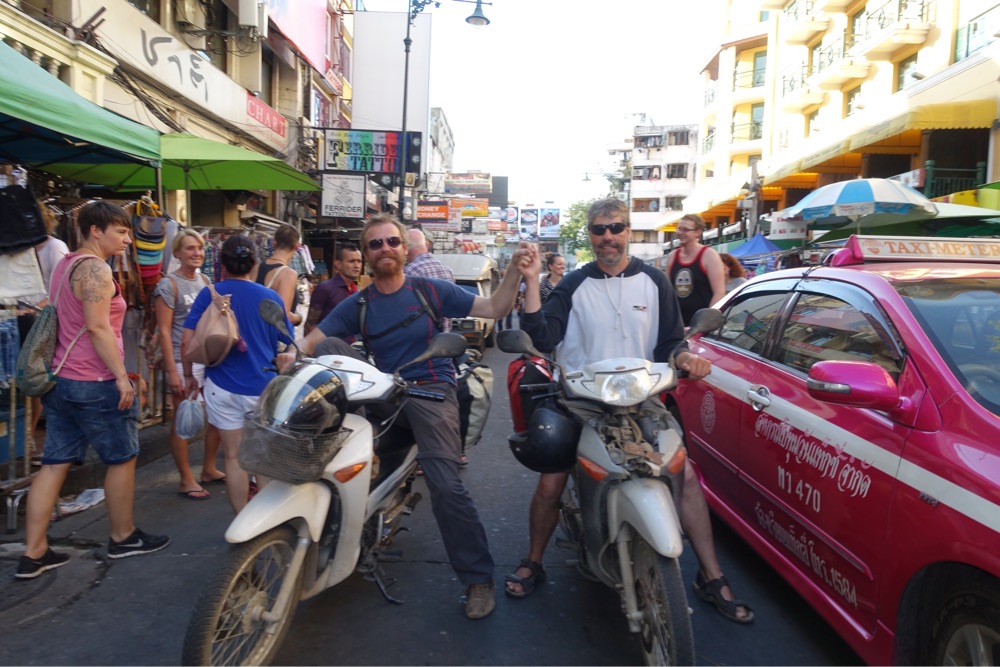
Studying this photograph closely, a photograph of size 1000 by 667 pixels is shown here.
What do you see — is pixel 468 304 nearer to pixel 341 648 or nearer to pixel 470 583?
pixel 470 583

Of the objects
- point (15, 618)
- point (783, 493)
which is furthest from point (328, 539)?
point (783, 493)

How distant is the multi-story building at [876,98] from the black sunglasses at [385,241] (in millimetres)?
12502

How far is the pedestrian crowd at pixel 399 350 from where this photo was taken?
3.24m

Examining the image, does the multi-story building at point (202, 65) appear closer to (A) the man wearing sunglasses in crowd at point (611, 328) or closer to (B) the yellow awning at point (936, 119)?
(A) the man wearing sunglasses in crowd at point (611, 328)

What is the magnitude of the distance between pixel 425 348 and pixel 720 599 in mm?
1738

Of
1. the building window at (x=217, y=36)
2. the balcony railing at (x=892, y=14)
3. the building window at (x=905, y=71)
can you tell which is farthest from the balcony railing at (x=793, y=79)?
the building window at (x=217, y=36)

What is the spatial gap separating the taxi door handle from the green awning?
431 centimetres

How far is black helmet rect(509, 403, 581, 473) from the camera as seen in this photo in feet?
10.3

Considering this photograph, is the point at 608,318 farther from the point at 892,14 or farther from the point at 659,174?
the point at 659,174

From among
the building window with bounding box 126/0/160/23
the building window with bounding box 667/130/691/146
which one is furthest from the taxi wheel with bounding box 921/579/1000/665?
the building window with bounding box 667/130/691/146

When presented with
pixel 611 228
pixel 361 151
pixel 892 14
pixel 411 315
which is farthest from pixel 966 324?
pixel 892 14

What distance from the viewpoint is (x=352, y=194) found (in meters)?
18.4

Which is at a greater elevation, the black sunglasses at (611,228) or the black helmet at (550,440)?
the black sunglasses at (611,228)

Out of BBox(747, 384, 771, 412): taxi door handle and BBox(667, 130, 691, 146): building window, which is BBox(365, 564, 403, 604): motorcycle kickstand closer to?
BBox(747, 384, 771, 412): taxi door handle
